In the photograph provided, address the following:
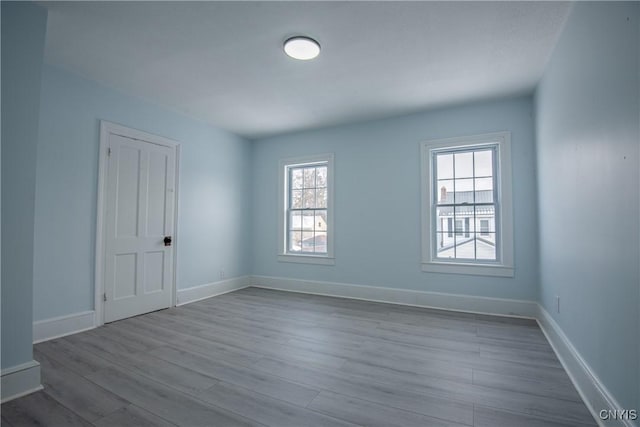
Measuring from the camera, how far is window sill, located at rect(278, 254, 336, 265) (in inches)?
191

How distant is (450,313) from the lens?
3809 mm

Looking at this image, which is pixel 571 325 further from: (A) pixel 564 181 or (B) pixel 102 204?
(B) pixel 102 204

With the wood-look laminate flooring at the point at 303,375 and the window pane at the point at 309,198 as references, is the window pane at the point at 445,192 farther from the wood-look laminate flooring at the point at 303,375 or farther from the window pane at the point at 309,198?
the window pane at the point at 309,198

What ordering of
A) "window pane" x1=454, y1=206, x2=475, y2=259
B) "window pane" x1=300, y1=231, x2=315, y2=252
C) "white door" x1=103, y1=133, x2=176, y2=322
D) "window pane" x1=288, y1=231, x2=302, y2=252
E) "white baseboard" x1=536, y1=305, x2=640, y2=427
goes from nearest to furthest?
"white baseboard" x1=536, y1=305, x2=640, y2=427, "white door" x1=103, y1=133, x2=176, y2=322, "window pane" x1=454, y1=206, x2=475, y2=259, "window pane" x1=300, y1=231, x2=315, y2=252, "window pane" x1=288, y1=231, x2=302, y2=252

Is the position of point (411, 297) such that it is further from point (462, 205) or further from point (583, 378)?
point (583, 378)

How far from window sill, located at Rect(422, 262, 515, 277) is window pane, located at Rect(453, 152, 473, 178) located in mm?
1195

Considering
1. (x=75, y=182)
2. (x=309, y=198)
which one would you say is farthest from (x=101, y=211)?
(x=309, y=198)

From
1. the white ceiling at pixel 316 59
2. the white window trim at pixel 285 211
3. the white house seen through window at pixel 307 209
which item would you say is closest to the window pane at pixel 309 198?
the white house seen through window at pixel 307 209

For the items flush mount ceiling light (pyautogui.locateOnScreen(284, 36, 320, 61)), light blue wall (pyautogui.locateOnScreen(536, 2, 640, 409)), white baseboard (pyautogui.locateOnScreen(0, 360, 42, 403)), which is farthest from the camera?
flush mount ceiling light (pyautogui.locateOnScreen(284, 36, 320, 61))

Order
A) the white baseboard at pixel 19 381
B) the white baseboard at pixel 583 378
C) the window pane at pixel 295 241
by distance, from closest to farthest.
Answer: the white baseboard at pixel 583 378 → the white baseboard at pixel 19 381 → the window pane at pixel 295 241

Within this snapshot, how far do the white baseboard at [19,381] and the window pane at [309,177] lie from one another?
393cm

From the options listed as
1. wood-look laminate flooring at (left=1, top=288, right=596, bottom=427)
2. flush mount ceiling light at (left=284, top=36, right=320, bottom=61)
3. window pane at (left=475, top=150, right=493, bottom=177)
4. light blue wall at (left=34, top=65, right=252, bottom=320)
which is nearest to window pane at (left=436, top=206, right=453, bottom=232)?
window pane at (left=475, top=150, right=493, bottom=177)

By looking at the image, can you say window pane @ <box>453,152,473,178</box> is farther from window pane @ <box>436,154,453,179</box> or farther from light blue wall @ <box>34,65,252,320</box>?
light blue wall @ <box>34,65,252,320</box>

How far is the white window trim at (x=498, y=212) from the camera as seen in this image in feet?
12.2
